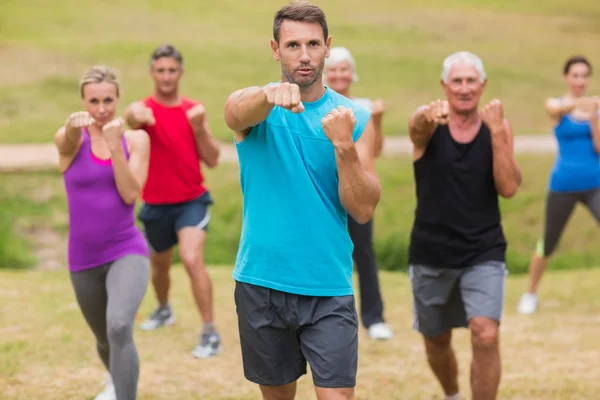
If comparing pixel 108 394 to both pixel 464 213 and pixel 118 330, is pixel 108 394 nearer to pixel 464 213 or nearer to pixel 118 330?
pixel 118 330

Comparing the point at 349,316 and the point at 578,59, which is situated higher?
the point at 578,59

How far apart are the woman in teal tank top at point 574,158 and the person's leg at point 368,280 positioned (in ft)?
6.25

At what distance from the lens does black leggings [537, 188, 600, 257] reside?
28.7ft

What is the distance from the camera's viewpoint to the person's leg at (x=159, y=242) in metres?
7.51

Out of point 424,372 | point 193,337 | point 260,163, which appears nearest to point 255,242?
point 260,163

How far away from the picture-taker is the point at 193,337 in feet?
26.4

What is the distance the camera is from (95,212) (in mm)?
5348

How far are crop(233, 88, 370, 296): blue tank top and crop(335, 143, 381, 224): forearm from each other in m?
0.13

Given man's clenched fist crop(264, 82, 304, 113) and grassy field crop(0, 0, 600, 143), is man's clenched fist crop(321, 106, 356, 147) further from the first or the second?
grassy field crop(0, 0, 600, 143)

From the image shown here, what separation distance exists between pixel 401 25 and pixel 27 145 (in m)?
14.1

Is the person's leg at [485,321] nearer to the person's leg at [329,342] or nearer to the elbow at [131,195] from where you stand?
the person's leg at [329,342]

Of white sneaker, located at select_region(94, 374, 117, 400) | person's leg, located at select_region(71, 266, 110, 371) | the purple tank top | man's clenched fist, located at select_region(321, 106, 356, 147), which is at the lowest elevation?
white sneaker, located at select_region(94, 374, 117, 400)

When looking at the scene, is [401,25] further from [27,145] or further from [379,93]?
[27,145]

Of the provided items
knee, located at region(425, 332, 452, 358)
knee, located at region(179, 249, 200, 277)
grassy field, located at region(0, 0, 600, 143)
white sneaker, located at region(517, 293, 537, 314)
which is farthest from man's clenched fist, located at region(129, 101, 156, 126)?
grassy field, located at region(0, 0, 600, 143)
